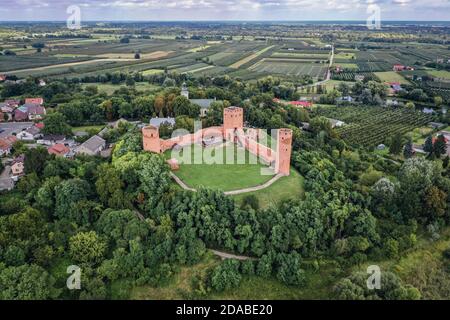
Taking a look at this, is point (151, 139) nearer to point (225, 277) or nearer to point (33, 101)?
point (225, 277)

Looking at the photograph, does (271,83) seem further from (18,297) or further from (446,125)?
(18,297)

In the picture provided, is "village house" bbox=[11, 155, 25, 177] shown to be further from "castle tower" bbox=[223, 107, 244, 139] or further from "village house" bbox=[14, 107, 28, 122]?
"village house" bbox=[14, 107, 28, 122]

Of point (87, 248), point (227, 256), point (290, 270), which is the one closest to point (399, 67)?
point (290, 270)

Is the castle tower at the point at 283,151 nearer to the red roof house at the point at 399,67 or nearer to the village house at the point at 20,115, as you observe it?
the village house at the point at 20,115

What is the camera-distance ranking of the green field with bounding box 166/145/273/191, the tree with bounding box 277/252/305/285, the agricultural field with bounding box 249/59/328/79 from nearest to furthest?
the tree with bounding box 277/252/305/285 → the green field with bounding box 166/145/273/191 → the agricultural field with bounding box 249/59/328/79

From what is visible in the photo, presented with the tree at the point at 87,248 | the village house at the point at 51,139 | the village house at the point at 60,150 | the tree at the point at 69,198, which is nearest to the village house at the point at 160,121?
the village house at the point at 60,150

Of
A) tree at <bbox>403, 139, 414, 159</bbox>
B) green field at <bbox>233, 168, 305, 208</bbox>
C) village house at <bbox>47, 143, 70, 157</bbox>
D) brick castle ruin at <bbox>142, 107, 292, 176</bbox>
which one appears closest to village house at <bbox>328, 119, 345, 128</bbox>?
A: tree at <bbox>403, 139, 414, 159</bbox>
